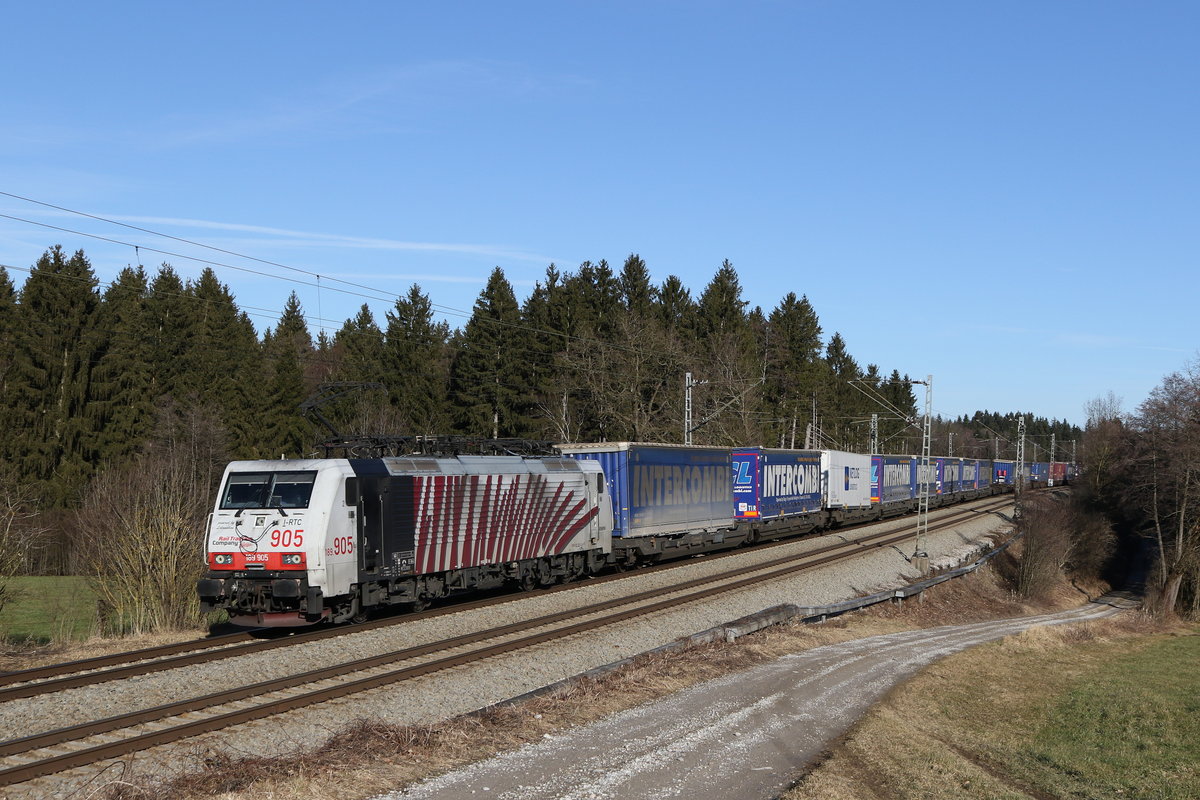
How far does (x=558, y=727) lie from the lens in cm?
1173

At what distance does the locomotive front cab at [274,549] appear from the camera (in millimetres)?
16641

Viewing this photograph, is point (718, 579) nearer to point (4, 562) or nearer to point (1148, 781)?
point (1148, 781)

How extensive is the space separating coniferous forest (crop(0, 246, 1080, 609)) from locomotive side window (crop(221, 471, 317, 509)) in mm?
24856

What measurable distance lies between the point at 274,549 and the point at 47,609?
68.0 ft

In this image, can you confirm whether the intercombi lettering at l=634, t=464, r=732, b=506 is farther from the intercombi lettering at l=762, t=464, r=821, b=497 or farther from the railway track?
the railway track

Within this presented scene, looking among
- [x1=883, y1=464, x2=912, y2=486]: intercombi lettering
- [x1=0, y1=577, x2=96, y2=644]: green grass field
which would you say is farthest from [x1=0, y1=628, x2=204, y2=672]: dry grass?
[x1=883, y1=464, x2=912, y2=486]: intercombi lettering

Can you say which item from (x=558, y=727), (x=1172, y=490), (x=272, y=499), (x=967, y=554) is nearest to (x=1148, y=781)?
(x=558, y=727)

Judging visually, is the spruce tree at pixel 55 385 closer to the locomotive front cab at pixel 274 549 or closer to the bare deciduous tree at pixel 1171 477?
the locomotive front cab at pixel 274 549

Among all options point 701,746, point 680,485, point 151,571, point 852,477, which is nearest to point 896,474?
point 852,477

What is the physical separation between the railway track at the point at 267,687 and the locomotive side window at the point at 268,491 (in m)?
2.34

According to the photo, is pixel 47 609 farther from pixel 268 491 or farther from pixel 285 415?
pixel 285 415

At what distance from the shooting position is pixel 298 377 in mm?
68125

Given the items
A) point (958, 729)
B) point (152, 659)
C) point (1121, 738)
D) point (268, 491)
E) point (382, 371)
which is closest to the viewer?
point (958, 729)

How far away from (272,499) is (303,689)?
478cm
